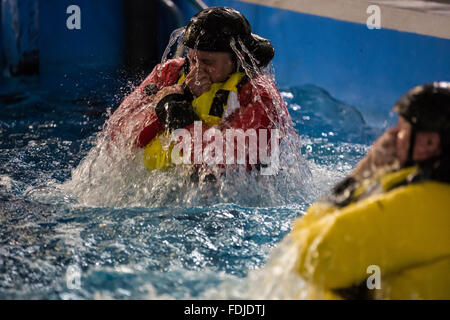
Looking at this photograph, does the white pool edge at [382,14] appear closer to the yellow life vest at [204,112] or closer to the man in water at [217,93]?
the man in water at [217,93]

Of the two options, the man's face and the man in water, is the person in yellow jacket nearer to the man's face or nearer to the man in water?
the man in water

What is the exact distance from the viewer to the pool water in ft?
8.67

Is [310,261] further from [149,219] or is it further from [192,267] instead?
[149,219]

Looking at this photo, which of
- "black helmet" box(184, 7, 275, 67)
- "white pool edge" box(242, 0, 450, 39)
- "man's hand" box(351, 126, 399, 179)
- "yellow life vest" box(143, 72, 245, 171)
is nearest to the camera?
"man's hand" box(351, 126, 399, 179)

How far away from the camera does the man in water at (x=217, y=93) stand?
355 centimetres

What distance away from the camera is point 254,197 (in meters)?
3.67

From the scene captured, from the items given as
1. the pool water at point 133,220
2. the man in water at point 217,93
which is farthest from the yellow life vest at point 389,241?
the man in water at point 217,93

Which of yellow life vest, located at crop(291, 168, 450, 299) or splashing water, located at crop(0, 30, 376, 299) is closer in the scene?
yellow life vest, located at crop(291, 168, 450, 299)

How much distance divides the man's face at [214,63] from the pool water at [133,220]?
68cm

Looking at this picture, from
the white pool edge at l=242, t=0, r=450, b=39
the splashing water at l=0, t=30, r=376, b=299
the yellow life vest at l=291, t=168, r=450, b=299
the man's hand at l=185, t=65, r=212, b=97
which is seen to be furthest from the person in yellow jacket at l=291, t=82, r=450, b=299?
the white pool edge at l=242, t=0, r=450, b=39

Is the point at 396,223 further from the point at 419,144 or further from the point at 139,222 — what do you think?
the point at 139,222

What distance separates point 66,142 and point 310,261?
3.79 metres

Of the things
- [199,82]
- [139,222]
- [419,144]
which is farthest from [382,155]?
[199,82]
